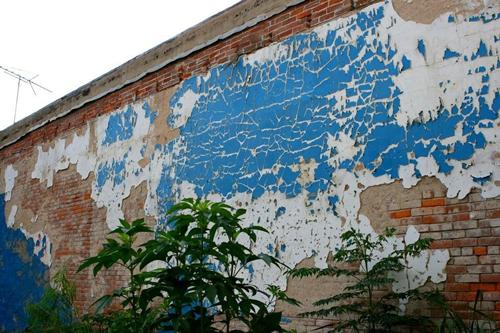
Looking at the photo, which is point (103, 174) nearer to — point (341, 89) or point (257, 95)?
point (257, 95)

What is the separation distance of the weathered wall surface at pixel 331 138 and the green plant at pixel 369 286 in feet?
0.48

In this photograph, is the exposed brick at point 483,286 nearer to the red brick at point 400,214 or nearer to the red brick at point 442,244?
the red brick at point 442,244

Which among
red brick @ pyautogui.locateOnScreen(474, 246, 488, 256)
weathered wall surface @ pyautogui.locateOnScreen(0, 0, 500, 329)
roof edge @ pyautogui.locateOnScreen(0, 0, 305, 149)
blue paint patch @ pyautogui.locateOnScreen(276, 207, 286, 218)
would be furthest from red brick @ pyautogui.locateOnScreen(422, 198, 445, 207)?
roof edge @ pyautogui.locateOnScreen(0, 0, 305, 149)

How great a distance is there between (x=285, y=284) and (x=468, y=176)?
1.70m

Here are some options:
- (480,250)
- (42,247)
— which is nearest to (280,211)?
(480,250)

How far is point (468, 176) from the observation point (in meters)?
3.13

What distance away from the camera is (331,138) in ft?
12.8

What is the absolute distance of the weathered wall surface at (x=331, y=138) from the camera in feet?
10.3

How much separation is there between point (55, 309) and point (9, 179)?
11.6 feet

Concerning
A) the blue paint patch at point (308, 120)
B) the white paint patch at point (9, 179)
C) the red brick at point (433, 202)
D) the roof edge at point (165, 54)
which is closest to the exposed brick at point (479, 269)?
the red brick at point (433, 202)

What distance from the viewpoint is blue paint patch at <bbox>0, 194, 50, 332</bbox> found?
741cm

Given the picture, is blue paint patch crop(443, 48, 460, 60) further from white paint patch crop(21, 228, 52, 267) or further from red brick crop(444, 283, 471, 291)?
white paint patch crop(21, 228, 52, 267)

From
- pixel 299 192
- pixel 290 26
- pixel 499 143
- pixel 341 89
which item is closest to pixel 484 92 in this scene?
pixel 499 143

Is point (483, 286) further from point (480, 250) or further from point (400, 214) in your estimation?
point (400, 214)
